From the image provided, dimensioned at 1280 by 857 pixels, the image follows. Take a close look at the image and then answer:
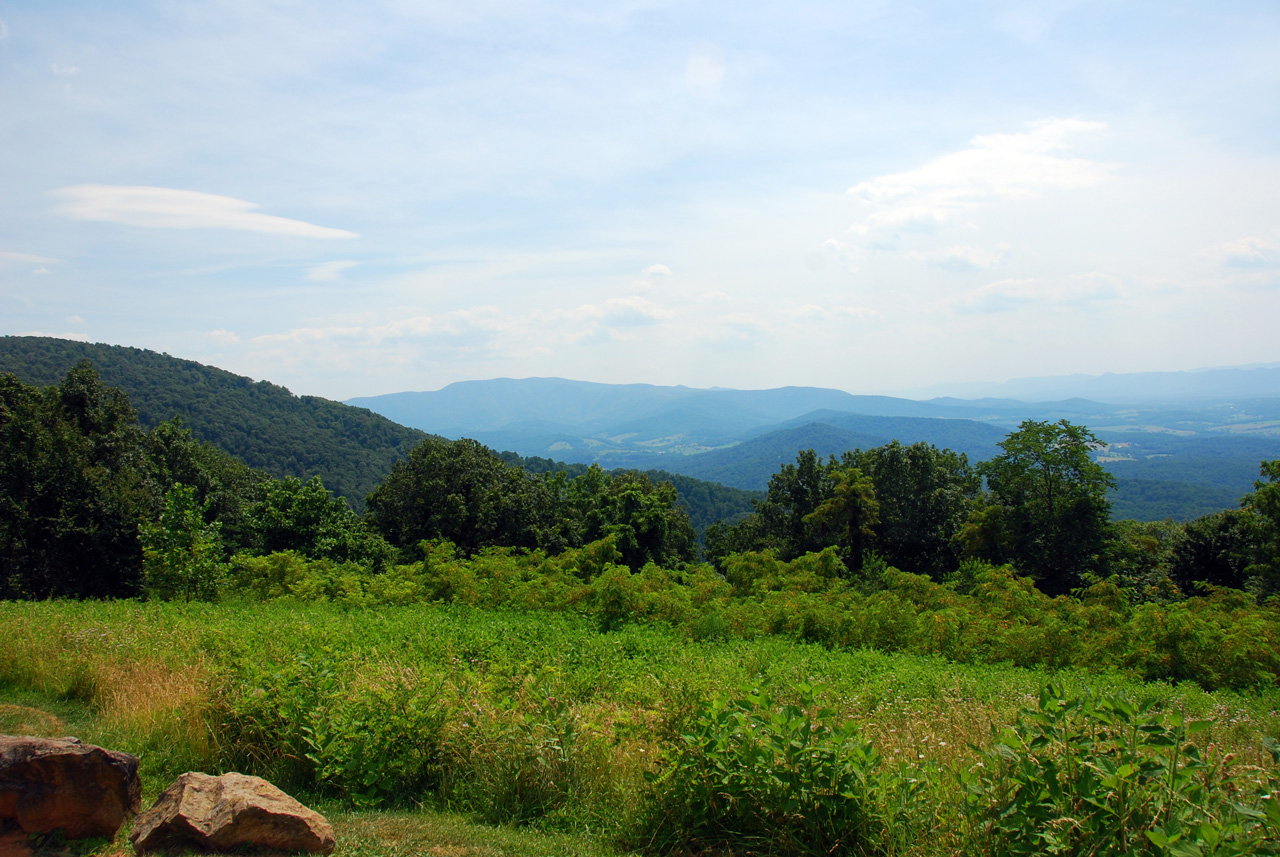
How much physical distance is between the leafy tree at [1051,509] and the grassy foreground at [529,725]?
21229mm

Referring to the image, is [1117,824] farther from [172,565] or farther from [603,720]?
[172,565]

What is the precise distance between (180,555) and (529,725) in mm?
14947

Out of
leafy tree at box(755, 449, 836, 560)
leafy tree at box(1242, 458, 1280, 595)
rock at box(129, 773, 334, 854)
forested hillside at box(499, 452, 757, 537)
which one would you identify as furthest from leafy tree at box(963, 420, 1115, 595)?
forested hillside at box(499, 452, 757, 537)

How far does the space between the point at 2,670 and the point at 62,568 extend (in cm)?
2517

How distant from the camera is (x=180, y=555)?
15617 millimetres

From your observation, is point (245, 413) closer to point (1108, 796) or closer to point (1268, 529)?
point (1268, 529)

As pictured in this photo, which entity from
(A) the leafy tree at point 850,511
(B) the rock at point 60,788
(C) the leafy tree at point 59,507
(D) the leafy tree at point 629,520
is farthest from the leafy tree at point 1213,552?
(C) the leafy tree at point 59,507

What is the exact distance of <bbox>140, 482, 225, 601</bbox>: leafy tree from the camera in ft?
51.3

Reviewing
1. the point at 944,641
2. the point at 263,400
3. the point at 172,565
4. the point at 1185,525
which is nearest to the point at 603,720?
the point at 944,641

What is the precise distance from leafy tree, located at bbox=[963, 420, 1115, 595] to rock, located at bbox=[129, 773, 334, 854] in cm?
3007

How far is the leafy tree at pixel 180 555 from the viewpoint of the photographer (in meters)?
15.6

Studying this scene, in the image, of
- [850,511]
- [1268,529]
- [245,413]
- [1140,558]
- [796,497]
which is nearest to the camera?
[1268,529]

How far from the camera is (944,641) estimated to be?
11758 mm

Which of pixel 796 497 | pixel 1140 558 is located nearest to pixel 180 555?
pixel 796 497
